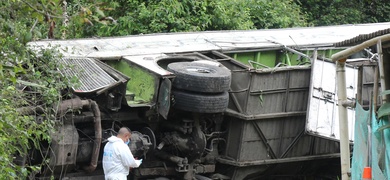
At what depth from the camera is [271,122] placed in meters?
13.0

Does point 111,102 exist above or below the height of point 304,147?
above

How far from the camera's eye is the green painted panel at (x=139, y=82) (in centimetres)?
1172

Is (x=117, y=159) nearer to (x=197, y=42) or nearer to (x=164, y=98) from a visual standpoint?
(x=164, y=98)

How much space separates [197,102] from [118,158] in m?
1.34

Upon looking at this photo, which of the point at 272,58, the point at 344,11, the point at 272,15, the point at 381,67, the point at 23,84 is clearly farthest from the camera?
the point at 344,11

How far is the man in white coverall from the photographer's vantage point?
1098 centimetres

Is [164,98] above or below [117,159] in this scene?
above

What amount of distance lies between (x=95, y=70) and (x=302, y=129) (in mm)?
3408

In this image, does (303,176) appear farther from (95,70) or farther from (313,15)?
(313,15)

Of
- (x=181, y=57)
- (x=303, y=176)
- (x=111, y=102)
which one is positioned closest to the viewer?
(x=111, y=102)

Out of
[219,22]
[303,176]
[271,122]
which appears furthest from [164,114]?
[219,22]

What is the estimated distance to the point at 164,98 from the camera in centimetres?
1162

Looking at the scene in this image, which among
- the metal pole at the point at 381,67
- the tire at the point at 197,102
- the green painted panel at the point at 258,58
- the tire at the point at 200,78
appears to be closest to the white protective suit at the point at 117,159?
the tire at the point at 197,102

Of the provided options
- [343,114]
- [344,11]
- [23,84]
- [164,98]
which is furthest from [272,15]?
A: [343,114]
